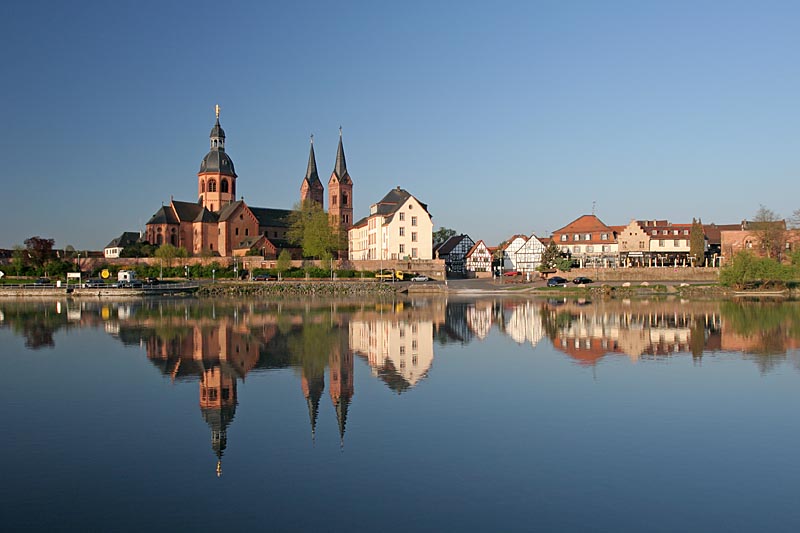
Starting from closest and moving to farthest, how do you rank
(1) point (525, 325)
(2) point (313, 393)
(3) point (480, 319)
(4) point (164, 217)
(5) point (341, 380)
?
(2) point (313, 393) < (5) point (341, 380) < (1) point (525, 325) < (3) point (480, 319) < (4) point (164, 217)

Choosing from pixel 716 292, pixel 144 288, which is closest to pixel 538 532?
pixel 716 292

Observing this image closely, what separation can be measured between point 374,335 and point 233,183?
79.9 metres

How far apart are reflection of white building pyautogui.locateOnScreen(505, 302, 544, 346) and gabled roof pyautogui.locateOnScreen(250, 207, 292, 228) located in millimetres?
62234

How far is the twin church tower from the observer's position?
3844 inches

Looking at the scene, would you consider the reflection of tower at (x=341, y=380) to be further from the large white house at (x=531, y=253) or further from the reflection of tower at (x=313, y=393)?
the large white house at (x=531, y=253)

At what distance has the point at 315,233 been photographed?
274 ft

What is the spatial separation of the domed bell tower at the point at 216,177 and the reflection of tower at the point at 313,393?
86100 millimetres

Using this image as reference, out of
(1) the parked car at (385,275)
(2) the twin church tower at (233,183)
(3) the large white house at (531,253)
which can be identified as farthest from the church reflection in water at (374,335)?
(2) the twin church tower at (233,183)

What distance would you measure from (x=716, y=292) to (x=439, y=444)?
172 ft

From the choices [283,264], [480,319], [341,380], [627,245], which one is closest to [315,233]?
[283,264]

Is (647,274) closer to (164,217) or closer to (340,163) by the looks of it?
(340,163)

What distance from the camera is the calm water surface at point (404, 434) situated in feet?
28.8

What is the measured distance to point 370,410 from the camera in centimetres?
1441

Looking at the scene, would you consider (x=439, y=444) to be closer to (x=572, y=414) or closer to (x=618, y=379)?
(x=572, y=414)
